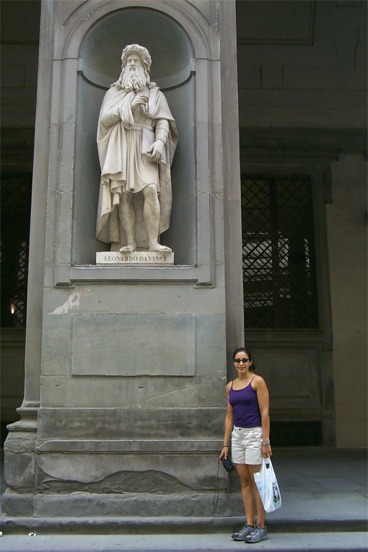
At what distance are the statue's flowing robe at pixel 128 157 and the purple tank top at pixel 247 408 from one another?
2217 mm

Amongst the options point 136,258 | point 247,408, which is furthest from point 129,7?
point 247,408

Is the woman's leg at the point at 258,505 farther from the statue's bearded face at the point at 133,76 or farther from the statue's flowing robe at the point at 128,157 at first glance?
the statue's bearded face at the point at 133,76

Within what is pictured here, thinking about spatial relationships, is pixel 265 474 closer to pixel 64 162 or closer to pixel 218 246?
pixel 218 246

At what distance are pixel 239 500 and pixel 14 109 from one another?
9061 mm

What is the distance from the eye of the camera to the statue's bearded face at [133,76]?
22.1 feet

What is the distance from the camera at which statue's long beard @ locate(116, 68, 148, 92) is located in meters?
6.73

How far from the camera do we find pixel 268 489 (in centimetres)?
506

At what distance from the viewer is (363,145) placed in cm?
1220

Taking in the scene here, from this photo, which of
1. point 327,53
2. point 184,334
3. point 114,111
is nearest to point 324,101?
point 327,53

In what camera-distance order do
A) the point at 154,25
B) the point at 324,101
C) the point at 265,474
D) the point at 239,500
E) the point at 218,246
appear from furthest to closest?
the point at 324,101 < the point at 154,25 < the point at 218,246 < the point at 239,500 < the point at 265,474

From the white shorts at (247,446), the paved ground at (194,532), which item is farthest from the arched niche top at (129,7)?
the paved ground at (194,532)

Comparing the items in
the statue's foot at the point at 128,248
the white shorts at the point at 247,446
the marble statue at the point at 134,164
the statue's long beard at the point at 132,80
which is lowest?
the white shorts at the point at 247,446

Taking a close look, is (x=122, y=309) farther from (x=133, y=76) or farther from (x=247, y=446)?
(x=133, y=76)

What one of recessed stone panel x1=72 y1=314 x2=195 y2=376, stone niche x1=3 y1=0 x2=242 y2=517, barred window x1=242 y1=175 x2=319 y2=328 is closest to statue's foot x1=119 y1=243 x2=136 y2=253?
stone niche x1=3 y1=0 x2=242 y2=517
